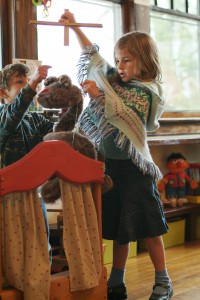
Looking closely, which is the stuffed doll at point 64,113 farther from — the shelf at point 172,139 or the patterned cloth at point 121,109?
the shelf at point 172,139

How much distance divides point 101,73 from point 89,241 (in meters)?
0.60

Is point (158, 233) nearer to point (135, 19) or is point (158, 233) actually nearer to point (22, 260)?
point (22, 260)

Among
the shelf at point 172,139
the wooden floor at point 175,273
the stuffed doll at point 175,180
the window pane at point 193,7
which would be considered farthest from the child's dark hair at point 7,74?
the window pane at point 193,7

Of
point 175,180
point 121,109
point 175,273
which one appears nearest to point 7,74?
point 121,109

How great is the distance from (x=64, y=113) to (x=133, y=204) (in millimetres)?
399

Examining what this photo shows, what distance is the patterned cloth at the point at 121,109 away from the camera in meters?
1.78

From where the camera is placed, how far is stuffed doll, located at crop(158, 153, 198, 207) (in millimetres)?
2984

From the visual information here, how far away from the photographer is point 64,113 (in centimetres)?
170

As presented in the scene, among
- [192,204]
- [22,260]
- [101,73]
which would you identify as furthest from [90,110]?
[192,204]

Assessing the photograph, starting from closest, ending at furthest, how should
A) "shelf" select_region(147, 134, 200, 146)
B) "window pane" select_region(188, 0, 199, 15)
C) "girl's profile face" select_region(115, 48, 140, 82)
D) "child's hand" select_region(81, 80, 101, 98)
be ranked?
1. "child's hand" select_region(81, 80, 101, 98)
2. "girl's profile face" select_region(115, 48, 140, 82)
3. "shelf" select_region(147, 134, 200, 146)
4. "window pane" select_region(188, 0, 199, 15)

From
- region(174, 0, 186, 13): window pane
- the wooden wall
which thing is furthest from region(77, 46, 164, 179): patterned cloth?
region(174, 0, 186, 13): window pane

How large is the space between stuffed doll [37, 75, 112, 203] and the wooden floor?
561mm

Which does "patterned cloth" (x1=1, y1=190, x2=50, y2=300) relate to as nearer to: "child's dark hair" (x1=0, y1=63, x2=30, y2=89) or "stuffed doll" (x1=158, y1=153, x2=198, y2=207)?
"child's dark hair" (x1=0, y1=63, x2=30, y2=89)

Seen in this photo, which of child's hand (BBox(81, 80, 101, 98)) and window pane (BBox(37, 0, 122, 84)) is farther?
window pane (BBox(37, 0, 122, 84))
